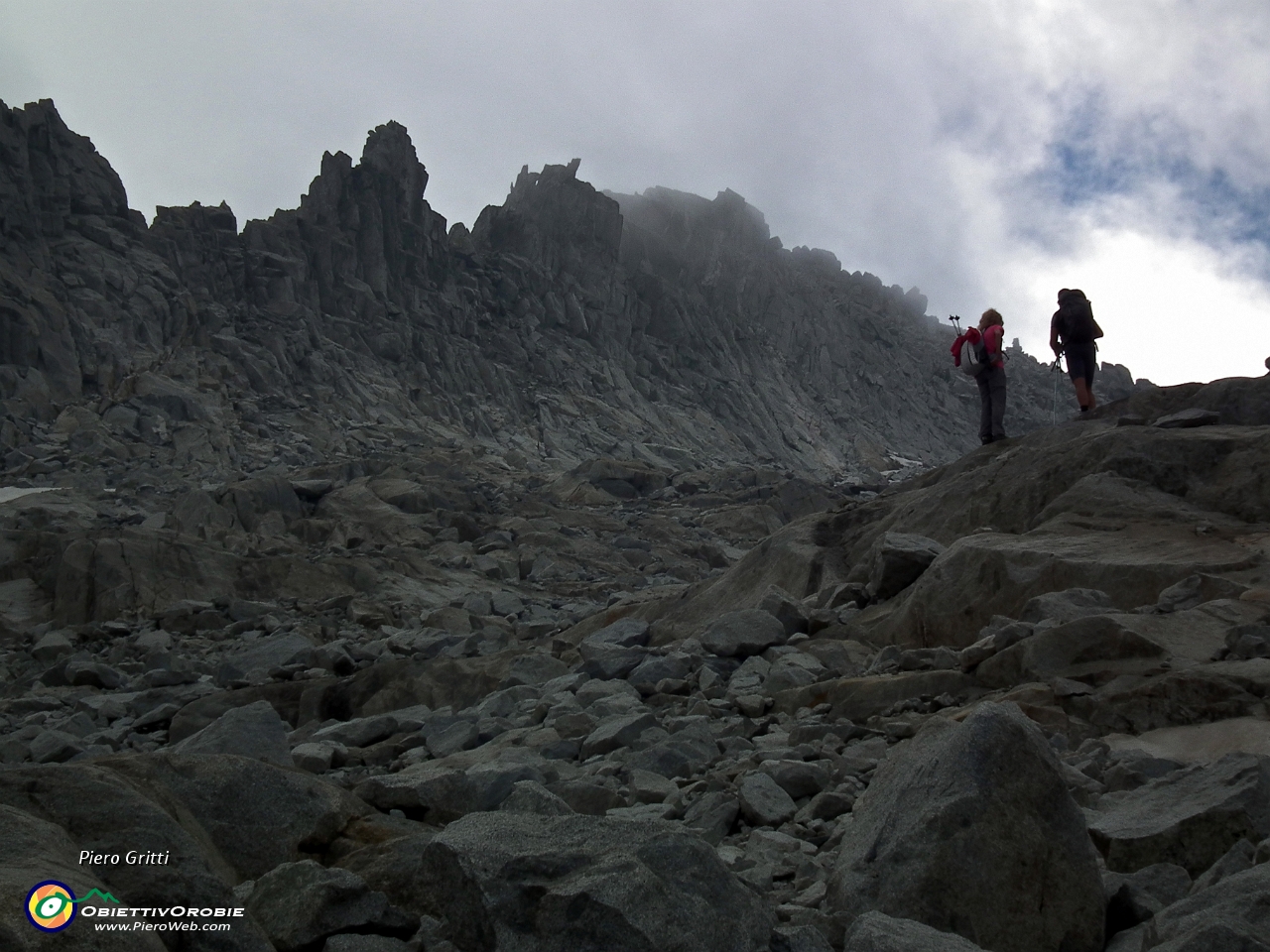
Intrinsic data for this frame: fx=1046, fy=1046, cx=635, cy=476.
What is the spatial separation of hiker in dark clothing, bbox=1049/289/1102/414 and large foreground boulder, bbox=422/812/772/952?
1004 centimetres

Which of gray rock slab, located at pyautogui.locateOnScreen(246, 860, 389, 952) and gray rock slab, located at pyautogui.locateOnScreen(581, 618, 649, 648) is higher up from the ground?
gray rock slab, located at pyautogui.locateOnScreen(581, 618, 649, 648)

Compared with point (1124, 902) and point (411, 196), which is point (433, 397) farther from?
point (1124, 902)

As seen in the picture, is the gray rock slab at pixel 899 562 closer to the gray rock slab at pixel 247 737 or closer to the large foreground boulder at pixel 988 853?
the gray rock slab at pixel 247 737

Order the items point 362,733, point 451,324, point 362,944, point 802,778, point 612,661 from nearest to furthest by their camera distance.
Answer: point 362,944 → point 802,778 → point 362,733 → point 612,661 → point 451,324

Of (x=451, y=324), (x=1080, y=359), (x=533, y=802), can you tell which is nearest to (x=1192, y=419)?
(x=1080, y=359)

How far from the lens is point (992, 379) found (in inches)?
476

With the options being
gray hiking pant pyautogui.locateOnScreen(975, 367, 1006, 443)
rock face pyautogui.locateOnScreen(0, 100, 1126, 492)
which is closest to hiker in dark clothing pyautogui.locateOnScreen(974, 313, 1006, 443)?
gray hiking pant pyautogui.locateOnScreen(975, 367, 1006, 443)

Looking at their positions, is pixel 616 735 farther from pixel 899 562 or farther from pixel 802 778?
pixel 899 562

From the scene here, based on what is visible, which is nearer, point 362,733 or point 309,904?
point 309,904

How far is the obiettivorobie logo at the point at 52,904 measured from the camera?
2453 millimetres

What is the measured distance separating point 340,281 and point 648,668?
179 feet

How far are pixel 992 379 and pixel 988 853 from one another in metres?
9.58

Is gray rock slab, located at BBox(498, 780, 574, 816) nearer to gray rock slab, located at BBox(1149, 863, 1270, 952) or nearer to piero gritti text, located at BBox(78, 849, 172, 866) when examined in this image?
piero gritti text, located at BBox(78, 849, 172, 866)

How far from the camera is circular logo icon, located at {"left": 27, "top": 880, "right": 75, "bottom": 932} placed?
245cm
